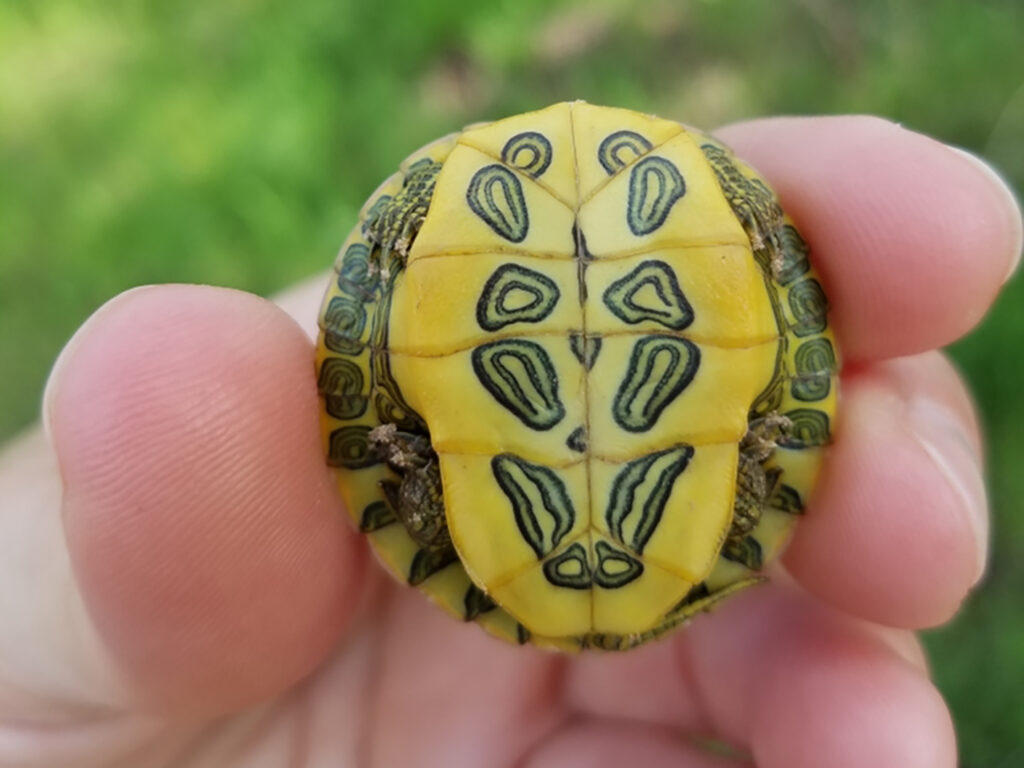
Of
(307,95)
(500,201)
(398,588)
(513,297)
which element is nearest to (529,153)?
(500,201)

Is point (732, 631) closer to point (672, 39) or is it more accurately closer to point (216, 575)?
point (216, 575)

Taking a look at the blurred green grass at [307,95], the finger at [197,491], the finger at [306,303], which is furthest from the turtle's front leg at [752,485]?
the blurred green grass at [307,95]

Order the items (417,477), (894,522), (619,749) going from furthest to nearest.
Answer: (619,749), (894,522), (417,477)

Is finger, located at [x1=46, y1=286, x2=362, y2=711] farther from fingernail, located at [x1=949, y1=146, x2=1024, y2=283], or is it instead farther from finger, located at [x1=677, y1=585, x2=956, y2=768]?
fingernail, located at [x1=949, y1=146, x2=1024, y2=283]

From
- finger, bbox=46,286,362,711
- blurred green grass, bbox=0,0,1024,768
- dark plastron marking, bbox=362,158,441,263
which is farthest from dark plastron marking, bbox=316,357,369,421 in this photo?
blurred green grass, bbox=0,0,1024,768

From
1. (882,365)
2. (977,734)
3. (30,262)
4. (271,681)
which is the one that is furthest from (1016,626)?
(30,262)

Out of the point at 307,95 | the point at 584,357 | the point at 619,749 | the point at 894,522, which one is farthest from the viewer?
the point at 307,95

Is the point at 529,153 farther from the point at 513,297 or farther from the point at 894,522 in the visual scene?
the point at 894,522
